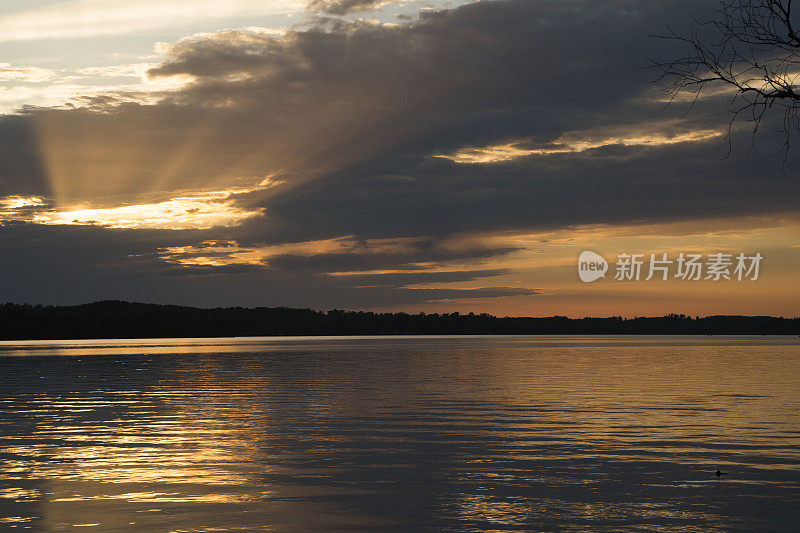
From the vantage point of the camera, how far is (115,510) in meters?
18.5

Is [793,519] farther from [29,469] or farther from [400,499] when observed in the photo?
[29,469]

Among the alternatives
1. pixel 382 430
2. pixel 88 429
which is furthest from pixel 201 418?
pixel 382 430

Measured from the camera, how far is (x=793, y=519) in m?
17.7

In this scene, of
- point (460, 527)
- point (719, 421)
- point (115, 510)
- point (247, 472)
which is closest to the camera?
point (460, 527)

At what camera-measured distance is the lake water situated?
18.0 metres

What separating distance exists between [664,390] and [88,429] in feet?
116

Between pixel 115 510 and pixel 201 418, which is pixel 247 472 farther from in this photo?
pixel 201 418

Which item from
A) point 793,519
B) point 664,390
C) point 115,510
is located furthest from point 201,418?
point 664,390

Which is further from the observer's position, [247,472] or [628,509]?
[247,472]

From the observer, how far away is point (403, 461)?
990 inches

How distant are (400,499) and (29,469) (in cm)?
1159

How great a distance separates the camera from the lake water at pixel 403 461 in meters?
18.0

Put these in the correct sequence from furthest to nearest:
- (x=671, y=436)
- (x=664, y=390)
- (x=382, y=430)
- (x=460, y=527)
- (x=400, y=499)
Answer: (x=664, y=390)
(x=382, y=430)
(x=671, y=436)
(x=400, y=499)
(x=460, y=527)

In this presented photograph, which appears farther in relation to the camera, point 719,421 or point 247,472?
point 719,421
